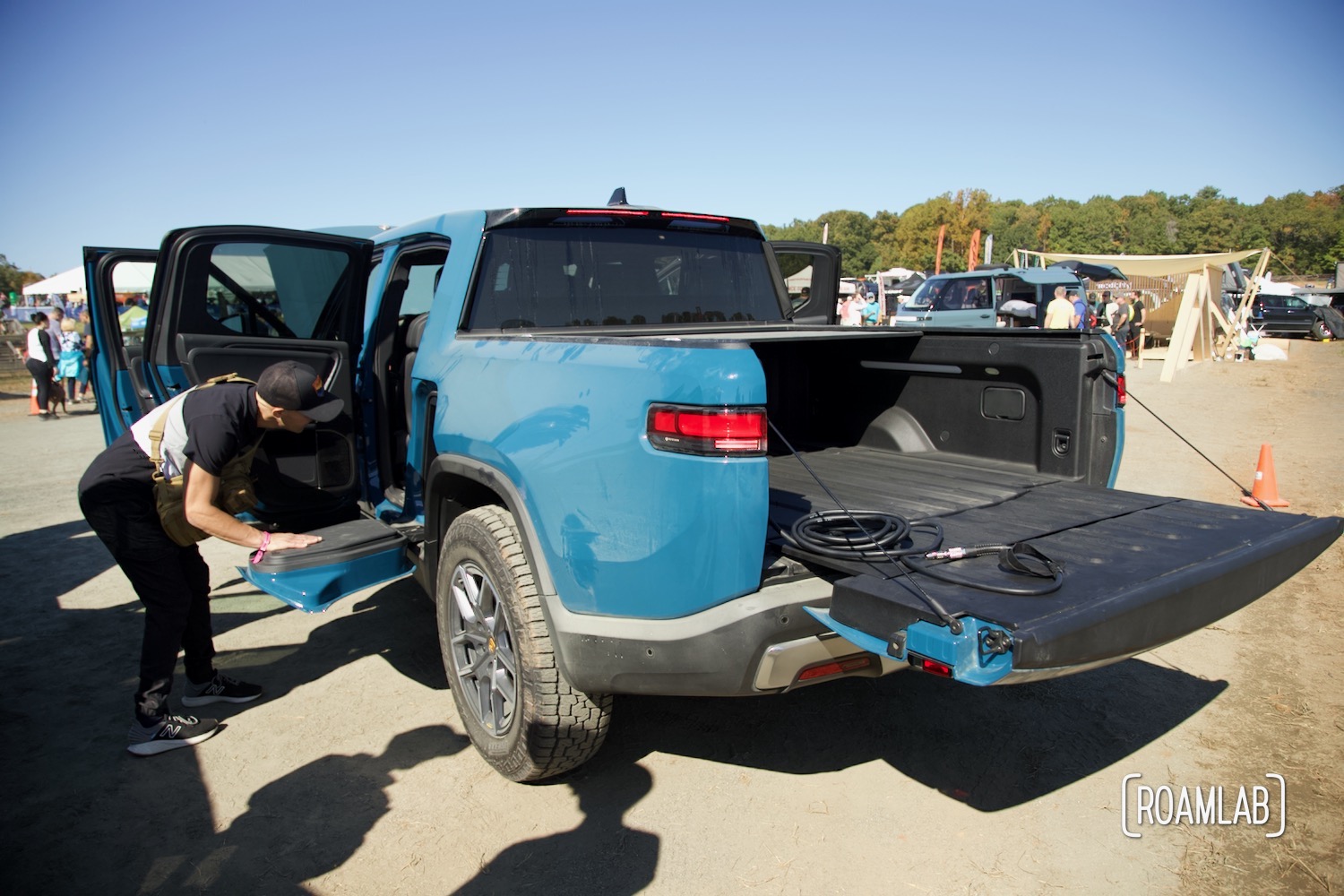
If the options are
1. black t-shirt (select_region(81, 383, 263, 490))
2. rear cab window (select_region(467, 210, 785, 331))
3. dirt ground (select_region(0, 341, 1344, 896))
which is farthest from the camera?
rear cab window (select_region(467, 210, 785, 331))

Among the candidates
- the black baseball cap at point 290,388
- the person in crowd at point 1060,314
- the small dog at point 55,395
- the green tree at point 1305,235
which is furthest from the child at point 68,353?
the green tree at point 1305,235

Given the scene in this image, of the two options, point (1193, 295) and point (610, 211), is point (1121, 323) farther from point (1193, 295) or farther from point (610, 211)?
point (610, 211)

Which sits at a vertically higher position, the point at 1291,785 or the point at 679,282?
the point at 679,282

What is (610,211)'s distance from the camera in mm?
3857

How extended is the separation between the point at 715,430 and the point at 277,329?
10.2 ft

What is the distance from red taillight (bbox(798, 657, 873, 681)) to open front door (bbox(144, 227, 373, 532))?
105 inches

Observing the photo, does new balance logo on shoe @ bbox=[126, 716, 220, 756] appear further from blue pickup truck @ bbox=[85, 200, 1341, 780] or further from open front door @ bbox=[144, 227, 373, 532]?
open front door @ bbox=[144, 227, 373, 532]

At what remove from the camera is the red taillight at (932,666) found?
2068 millimetres

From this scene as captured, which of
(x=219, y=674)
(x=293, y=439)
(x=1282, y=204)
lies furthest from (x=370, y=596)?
(x=1282, y=204)

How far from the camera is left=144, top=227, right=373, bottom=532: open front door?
382cm

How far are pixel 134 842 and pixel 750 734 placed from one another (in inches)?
92.1

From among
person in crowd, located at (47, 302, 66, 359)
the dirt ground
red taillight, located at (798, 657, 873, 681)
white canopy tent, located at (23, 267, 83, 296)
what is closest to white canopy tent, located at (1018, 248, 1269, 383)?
the dirt ground

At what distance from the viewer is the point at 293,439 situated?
3.99 meters

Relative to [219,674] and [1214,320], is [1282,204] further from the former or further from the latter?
[219,674]
